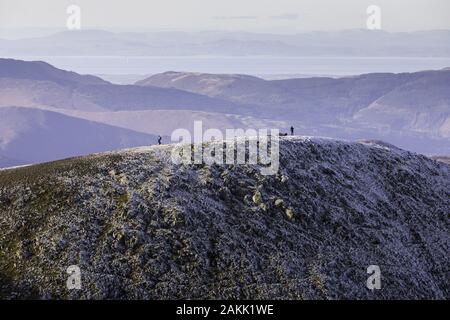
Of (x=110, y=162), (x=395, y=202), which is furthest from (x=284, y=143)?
(x=110, y=162)

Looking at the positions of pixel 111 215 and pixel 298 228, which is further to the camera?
pixel 298 228

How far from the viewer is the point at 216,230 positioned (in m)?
71.4

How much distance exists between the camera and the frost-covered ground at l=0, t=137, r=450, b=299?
64.8 m

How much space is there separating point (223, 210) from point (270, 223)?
5089mm

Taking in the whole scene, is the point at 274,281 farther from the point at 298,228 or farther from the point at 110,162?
the point at 110,162

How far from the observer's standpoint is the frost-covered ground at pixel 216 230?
6481 centimetres

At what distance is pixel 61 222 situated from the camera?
68.9 m

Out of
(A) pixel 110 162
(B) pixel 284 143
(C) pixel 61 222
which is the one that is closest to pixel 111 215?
(C) pixel 61 222
